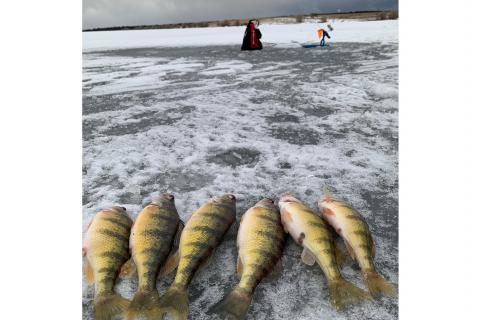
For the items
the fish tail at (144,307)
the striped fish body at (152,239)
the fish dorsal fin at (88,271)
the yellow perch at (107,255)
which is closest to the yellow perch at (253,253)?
the fish tail at (144,307)

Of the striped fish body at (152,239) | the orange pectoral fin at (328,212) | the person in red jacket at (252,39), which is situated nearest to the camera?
the striped fish body at (152,239)

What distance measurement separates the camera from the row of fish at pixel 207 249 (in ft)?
6.27

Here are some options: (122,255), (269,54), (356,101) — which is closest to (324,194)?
(122,255)

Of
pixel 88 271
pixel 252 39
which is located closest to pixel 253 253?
pixel 88 271

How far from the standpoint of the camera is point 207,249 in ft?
7.11

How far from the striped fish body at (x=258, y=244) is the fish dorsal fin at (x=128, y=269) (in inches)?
22.3

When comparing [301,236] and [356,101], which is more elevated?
[356,101]

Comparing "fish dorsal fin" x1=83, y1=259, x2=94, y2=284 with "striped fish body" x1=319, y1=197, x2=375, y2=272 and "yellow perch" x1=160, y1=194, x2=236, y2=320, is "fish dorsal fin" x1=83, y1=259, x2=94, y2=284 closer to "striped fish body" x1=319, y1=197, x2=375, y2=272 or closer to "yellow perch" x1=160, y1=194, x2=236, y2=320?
"yellow perch" x1=160, y1=194, x2=236, y2=320

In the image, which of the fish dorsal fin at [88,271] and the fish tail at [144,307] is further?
the fish dorsal fin at [88,271]

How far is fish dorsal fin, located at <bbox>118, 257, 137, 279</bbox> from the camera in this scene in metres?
2.13

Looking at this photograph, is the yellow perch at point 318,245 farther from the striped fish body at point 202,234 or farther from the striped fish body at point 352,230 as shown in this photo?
the striped fish body at point 202,234

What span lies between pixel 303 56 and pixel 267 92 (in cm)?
416

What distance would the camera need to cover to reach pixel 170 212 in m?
2.46

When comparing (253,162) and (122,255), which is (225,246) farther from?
(253,162)
